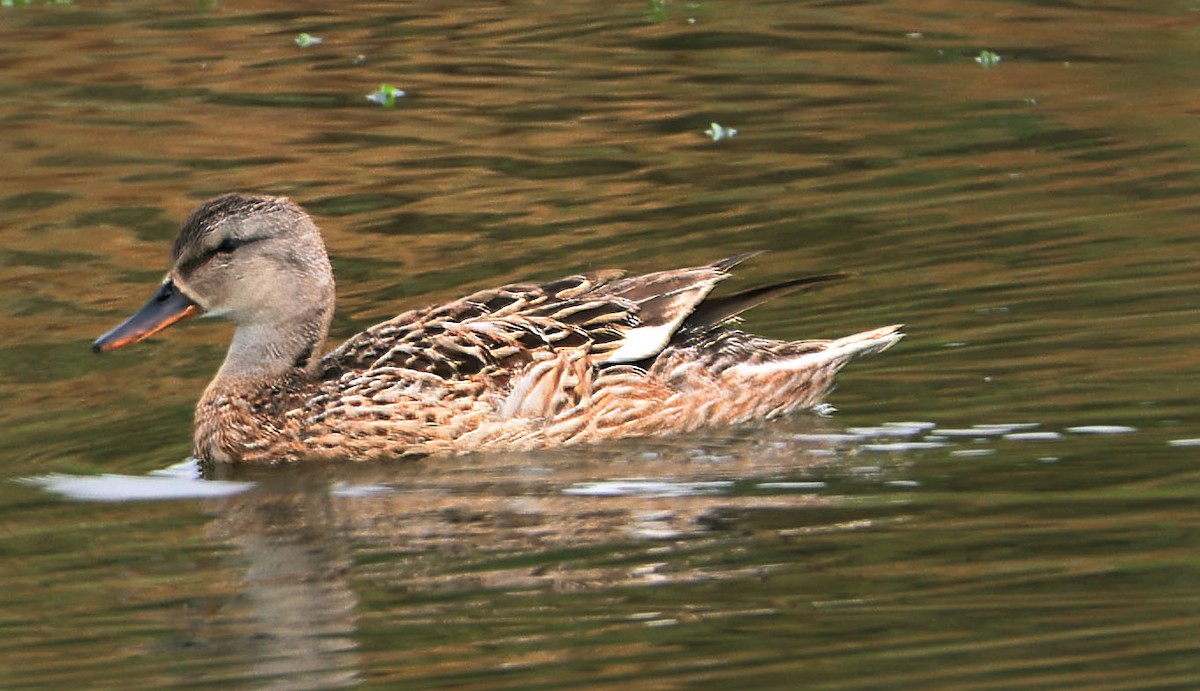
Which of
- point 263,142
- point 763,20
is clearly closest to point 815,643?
point 263,142

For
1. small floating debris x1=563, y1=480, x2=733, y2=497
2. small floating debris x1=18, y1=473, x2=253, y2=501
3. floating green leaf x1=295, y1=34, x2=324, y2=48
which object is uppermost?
floating green leaf x1=295, y1=34, x2=324, y2=48

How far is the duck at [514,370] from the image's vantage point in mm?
9469

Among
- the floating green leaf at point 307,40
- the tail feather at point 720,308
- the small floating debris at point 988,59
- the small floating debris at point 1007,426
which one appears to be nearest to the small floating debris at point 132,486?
the tail feather at point 720,308

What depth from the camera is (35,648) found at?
709 cm

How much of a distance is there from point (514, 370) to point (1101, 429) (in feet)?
7.69

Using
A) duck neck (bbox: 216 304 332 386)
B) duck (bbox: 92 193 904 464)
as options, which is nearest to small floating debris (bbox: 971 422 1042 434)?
duck (bbox: 92 193 904 464)

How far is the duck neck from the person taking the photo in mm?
9977

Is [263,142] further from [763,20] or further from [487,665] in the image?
[487,665]

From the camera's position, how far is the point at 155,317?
9859 mm

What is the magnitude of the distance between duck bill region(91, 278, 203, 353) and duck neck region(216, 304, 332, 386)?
26cm

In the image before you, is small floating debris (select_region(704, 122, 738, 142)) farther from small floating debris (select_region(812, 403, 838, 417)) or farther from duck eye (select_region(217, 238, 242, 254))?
duck eye (select_region(217, 238, 242, 254))

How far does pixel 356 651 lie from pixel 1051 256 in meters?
5.39

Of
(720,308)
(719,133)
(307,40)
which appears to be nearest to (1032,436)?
(720,308)

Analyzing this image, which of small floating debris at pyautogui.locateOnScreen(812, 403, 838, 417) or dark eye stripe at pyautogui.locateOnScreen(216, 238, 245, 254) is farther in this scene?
dark eye stripe at pyautogui.locateOnScreen(216, 238, 245, 254)
